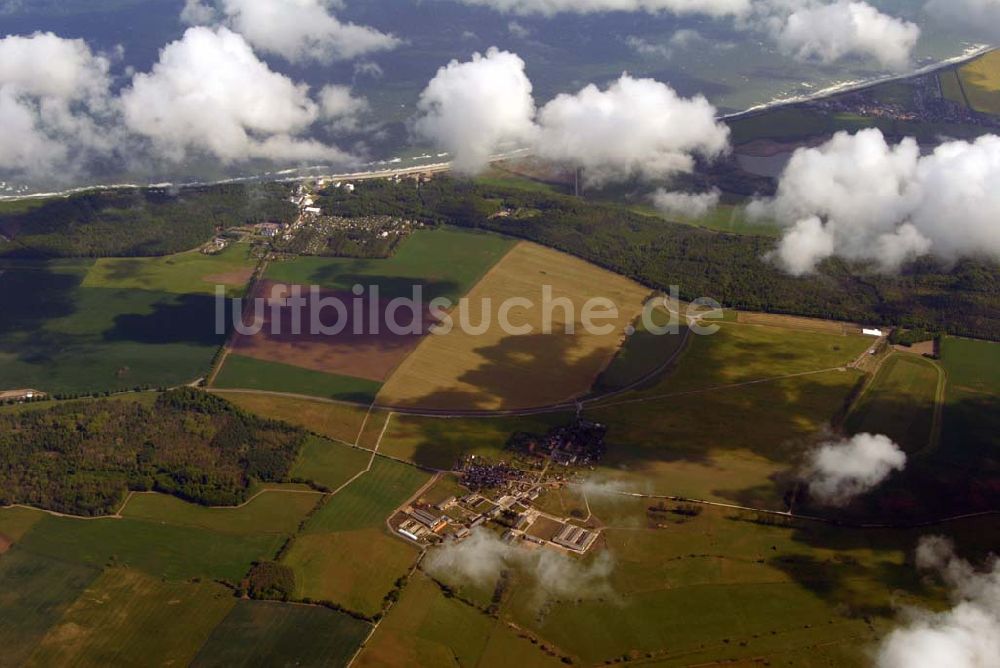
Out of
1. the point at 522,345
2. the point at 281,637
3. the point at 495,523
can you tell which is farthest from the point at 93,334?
the point at 495,523

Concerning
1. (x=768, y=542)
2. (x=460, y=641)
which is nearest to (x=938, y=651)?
A: (x=768, y=542)

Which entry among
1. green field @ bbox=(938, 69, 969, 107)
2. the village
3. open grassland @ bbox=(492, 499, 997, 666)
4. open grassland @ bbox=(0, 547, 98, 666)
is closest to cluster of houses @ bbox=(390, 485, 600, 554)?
the village

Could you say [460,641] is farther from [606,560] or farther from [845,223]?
[845,223]

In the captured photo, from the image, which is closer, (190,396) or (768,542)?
(768,542)

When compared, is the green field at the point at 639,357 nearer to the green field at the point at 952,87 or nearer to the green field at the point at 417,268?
the green field at the point at 417,268

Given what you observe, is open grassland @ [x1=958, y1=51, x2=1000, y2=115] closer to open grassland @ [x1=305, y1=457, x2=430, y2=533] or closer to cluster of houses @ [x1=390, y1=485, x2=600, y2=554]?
cluster of houses @ [x1=390, y1=485, x2=600, y2=554]

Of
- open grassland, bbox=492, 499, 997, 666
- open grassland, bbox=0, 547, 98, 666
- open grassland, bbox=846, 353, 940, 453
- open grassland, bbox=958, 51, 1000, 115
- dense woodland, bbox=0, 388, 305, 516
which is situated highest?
open grassland, bbox=958, 51, 1000, 115
